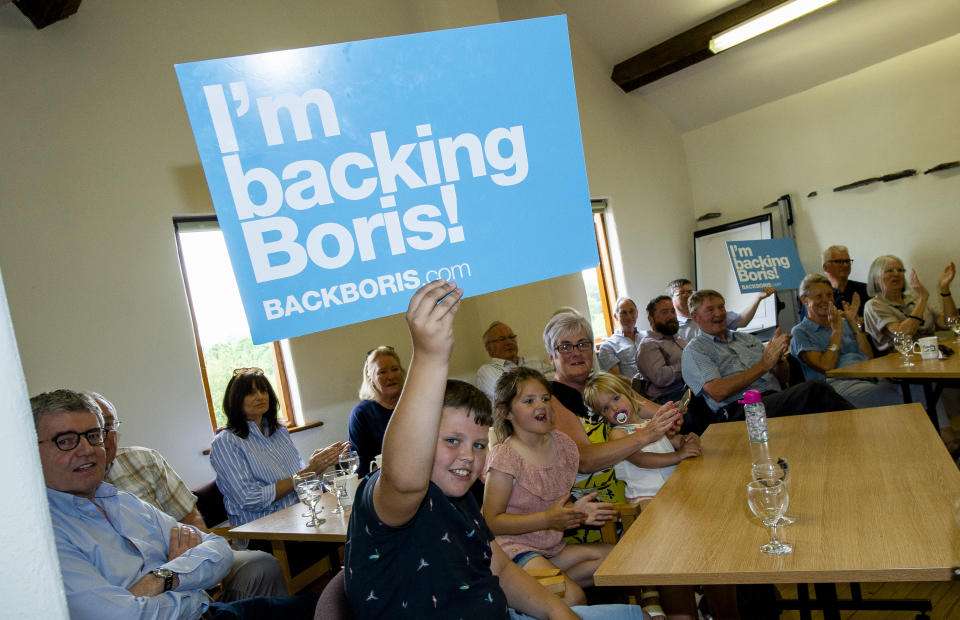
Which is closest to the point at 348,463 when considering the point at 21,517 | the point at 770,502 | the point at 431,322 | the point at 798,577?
the point at 770,502

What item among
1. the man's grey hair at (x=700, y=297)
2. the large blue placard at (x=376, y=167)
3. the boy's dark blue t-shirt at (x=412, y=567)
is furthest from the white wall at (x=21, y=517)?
the man's grey hair at (x=700, y=297)

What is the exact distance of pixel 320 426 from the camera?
4.76 m

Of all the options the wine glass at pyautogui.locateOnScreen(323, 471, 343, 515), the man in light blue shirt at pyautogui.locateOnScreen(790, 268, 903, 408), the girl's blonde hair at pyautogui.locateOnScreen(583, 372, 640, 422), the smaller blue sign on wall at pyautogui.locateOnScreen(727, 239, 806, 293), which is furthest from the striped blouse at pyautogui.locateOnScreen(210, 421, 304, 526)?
the smaller blue sign on wall at pyautogui.locateOnScreen(727, 239, 806, 293)

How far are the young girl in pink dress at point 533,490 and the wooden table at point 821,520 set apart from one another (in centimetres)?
37

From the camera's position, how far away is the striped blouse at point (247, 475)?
3334mm

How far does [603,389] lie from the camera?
2.81 metres

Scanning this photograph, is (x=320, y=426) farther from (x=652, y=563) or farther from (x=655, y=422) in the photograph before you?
(x=652, y=563)

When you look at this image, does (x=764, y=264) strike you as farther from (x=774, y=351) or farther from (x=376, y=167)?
(x=376, y=167)

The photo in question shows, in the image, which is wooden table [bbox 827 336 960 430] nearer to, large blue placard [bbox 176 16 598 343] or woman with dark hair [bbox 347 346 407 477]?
woman with dark hair [bbox 347 346 407 477]

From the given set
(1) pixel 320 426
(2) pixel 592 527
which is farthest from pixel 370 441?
(2) pixel 592 527

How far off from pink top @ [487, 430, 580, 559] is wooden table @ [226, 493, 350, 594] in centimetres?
57

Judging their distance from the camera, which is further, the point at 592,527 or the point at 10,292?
the point at 10,292

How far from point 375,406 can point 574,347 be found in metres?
1.44

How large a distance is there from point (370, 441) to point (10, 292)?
203cm
